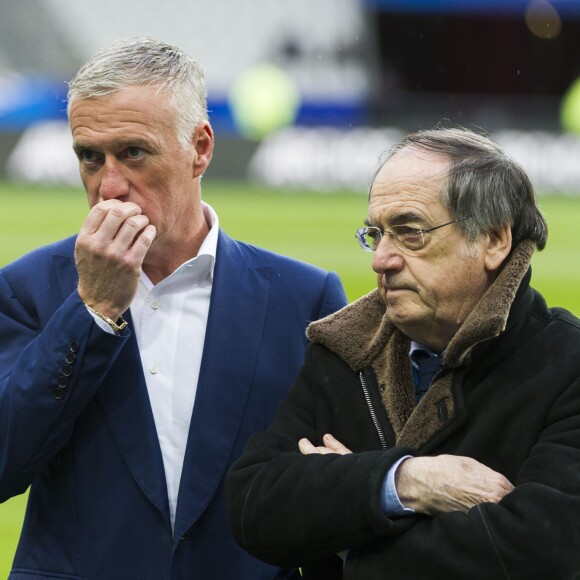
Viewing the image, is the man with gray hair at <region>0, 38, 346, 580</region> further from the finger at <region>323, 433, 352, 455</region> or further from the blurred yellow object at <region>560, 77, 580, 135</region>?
the blurred yellow object at <region>560, 77, 580, 135</region>

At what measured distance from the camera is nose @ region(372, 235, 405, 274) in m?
2.48

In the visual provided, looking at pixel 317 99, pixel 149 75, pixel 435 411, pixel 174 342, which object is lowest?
pixel 317 99

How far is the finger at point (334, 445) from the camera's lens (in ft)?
8.04

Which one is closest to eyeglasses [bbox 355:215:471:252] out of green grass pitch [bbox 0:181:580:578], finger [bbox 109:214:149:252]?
finger [bbox 109:214:149:252]

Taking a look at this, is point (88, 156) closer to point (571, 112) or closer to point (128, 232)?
point (128, 232)

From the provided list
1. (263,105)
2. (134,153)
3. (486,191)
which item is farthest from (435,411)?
(263,105)

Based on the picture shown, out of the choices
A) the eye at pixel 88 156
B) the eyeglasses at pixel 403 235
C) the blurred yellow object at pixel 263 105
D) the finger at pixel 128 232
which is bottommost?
the blurred yellow object at pixel 263 105

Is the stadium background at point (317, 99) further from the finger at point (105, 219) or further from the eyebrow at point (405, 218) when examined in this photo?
A: the eyebrow at point (405, 218)

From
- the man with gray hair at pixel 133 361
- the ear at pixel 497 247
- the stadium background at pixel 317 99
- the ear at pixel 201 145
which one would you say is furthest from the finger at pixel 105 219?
the stadium background at pixel 317 99

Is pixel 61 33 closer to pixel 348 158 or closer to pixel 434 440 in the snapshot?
pixel 348 158

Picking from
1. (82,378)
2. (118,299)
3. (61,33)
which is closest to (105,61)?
(118,299)

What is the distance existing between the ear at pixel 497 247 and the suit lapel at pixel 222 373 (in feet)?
2.48

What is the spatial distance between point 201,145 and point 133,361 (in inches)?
25.1

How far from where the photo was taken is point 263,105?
22.3 metres
